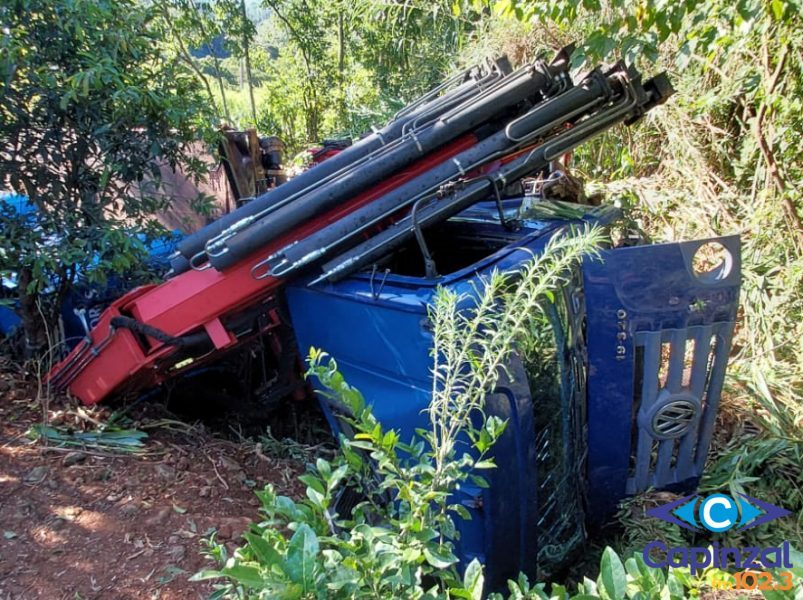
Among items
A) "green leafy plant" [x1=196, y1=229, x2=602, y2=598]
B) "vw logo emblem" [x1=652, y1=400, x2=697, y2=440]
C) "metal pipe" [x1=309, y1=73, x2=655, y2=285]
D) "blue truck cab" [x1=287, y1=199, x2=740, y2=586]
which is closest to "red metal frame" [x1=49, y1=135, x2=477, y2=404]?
"metal pipe" [x1=309, y1=73, x2=655, y2=285]

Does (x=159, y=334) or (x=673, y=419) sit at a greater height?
(x=159, y=334)

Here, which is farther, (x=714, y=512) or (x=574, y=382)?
(x=574, y=382)

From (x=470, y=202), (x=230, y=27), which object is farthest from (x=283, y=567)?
(x=230, y=27)

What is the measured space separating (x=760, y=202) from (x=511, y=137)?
8.08 ft

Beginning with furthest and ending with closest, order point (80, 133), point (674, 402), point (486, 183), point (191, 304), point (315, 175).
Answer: point (80, 133) → point (315, 175) → point (191, 304) → point (486, 183) → point (674, 402)

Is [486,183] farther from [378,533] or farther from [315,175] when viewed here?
[378,533]

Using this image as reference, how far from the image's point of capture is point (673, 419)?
2445 millimetres

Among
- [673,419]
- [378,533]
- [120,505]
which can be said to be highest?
[378,533]

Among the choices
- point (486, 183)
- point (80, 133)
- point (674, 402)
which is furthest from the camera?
point (80, 133)

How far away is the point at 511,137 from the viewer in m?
2.86

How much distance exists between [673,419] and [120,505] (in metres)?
2.57

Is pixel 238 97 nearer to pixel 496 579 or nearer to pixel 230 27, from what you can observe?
pixel 230 27

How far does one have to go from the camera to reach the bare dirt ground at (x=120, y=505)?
93.0 inches

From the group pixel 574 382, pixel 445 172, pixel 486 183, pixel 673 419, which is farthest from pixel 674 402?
pixel 445 172
